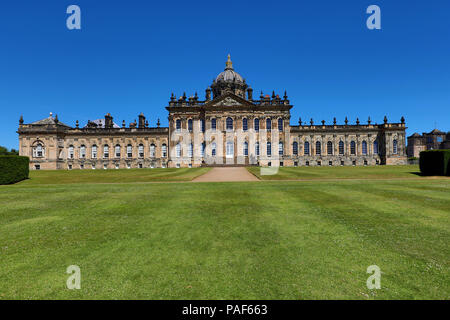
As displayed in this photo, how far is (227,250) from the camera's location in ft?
16.4

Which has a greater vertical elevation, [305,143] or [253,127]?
[253,127]

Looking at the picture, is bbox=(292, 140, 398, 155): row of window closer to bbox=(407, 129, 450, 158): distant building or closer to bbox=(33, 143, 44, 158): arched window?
bbox=(407, 129, 450, 158): distant building

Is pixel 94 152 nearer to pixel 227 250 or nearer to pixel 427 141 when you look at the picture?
pixel 227 250

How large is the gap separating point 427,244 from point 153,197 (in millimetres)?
10459

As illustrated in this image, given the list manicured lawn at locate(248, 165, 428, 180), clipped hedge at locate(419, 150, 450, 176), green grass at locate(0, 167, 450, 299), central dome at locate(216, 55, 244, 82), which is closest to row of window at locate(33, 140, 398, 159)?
central dome at locate(216, 55, 244, 82)

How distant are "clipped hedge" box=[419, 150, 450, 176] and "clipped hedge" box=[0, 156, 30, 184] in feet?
143

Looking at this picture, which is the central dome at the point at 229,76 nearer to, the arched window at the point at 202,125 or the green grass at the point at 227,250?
the arched window at the point at 202,125

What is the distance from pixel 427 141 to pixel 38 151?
429 feet

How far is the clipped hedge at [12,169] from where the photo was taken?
826 inches

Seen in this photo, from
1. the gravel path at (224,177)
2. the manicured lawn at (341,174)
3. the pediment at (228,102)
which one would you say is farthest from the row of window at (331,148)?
the gravel path at (224,177)

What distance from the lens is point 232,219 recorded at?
730 centimetres

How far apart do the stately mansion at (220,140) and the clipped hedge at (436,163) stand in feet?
89.0
